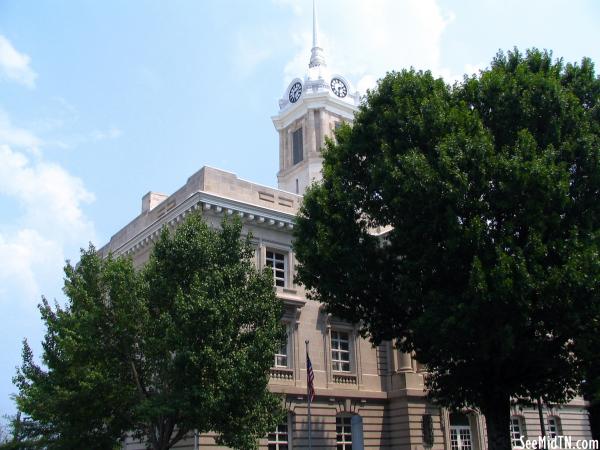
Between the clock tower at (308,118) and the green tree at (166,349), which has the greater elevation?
the clock tower at (308,118)

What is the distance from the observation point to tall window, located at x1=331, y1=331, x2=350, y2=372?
96.4 ft

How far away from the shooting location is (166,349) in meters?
19.1

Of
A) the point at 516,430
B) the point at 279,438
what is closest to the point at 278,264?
the point at 279,438

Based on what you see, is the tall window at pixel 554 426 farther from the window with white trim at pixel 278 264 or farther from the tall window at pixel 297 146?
the tall window at pixel 297 146

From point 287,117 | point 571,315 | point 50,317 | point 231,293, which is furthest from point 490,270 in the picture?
point 287,117

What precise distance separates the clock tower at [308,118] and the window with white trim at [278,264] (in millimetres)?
23949

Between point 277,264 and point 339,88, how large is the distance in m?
32.1

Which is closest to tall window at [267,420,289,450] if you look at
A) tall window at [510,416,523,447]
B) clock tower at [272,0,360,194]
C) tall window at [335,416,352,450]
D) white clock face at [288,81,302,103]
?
tall window at [335,416,352,450]

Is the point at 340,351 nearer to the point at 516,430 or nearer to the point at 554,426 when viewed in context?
the point at 516,430

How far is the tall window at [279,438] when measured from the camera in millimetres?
25719

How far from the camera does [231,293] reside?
19703 millimetres

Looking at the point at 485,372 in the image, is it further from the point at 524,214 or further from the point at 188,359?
the point at 188,359

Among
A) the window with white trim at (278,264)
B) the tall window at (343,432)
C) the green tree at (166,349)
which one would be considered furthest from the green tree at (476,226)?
the tall window at (343,432)

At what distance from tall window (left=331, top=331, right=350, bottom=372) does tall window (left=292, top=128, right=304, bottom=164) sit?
27830 mm
